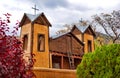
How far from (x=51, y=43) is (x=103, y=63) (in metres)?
14.4

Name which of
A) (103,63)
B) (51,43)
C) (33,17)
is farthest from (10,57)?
(51,43)

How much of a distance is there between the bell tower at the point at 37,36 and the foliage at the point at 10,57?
14.0 metres

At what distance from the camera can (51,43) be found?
21438 mm

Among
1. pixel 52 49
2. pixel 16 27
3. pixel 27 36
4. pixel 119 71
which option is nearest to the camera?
pixel 16 27

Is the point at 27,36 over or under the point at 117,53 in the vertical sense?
over

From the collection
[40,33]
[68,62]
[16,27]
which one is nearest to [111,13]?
[68,62]

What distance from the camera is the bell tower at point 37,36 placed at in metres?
19.4

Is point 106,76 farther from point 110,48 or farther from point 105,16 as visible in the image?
point 105,16

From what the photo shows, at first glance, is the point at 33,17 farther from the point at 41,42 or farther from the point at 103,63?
the point at 103,63

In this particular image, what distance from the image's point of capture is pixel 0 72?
4523mm

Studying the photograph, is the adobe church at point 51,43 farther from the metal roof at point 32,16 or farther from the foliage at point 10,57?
the foliage at point 10,57

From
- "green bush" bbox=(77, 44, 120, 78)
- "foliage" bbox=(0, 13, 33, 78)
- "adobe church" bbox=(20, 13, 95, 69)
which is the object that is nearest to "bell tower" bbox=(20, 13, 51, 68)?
"adobe church" bbox=(20, 13, 95, 69)

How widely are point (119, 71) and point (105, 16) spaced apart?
23271 mm

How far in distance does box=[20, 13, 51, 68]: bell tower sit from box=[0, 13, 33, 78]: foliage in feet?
46.0
